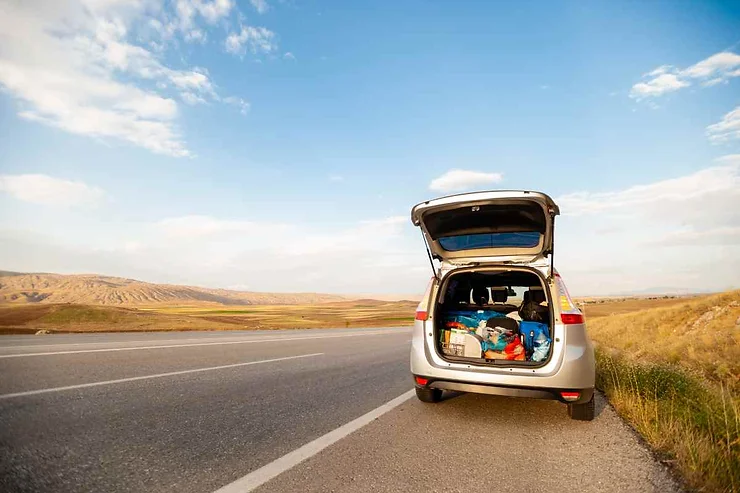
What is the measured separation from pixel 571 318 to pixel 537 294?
5.55 feet

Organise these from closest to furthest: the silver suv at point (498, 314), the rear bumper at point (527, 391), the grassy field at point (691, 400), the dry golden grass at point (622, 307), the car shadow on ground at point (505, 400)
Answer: the grassy field at point (691, 400) → the rear bumper at point (527, 391) → the silver suv at point (498, 314) → the car shadow on ground at point (505, 400) → the dry golden grass at point (622, 307)

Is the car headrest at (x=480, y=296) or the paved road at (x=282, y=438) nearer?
the paved road at (x=282, y=438)

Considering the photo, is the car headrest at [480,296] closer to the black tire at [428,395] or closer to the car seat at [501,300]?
the car seat at [501,300]

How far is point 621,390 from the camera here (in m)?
5.62

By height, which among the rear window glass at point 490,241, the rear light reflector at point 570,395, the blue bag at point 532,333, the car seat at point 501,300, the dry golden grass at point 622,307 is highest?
the rear window glass at point 490,241

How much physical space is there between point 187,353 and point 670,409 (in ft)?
29.7

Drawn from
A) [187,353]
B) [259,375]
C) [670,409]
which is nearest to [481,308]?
[670,409]

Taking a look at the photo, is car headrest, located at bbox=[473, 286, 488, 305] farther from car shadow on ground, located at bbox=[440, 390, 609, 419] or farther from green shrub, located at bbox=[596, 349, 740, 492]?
green shrub, located at bbox=[596, 349, 740, 492]

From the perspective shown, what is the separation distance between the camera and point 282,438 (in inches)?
142

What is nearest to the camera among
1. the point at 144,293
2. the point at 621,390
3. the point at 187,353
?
the point at 621,390

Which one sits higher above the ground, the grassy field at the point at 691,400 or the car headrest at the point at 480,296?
the car headrest at the point at 480,296

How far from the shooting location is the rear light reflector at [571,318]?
174 inches

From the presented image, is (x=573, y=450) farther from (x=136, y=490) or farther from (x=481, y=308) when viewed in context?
(x=136, y=490)

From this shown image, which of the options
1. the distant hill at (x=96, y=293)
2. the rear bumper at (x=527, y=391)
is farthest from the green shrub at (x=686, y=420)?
the distant hill at (x=96, y=293)
